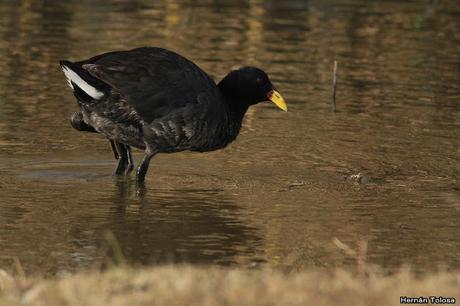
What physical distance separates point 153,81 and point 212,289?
481cm

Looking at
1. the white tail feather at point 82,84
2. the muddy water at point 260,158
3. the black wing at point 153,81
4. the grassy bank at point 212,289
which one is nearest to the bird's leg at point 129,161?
the muddy water at point 260,158

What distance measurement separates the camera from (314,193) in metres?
11.1

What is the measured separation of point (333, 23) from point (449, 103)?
589cm

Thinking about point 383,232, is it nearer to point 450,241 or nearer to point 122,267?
point 450,241

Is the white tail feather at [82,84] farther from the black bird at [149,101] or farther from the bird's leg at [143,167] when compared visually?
the bird's leg at [143,167]

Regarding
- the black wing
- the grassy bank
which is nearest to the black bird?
the black wing

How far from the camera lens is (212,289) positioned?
679cm

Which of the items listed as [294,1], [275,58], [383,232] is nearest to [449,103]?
[275,58]

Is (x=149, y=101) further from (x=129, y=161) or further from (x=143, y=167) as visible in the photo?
(x=129, y=161)

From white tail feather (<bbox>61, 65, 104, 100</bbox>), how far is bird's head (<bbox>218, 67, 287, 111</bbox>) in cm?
153

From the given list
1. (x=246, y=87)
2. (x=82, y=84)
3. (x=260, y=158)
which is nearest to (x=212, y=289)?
(x=82, y=84)

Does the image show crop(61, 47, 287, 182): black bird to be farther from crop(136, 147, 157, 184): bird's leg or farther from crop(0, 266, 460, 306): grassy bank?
crop(0, 266, 460, 306): grassy bank

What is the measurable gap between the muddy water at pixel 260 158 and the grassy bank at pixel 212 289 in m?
1.29

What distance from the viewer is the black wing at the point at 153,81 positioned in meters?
11.2
